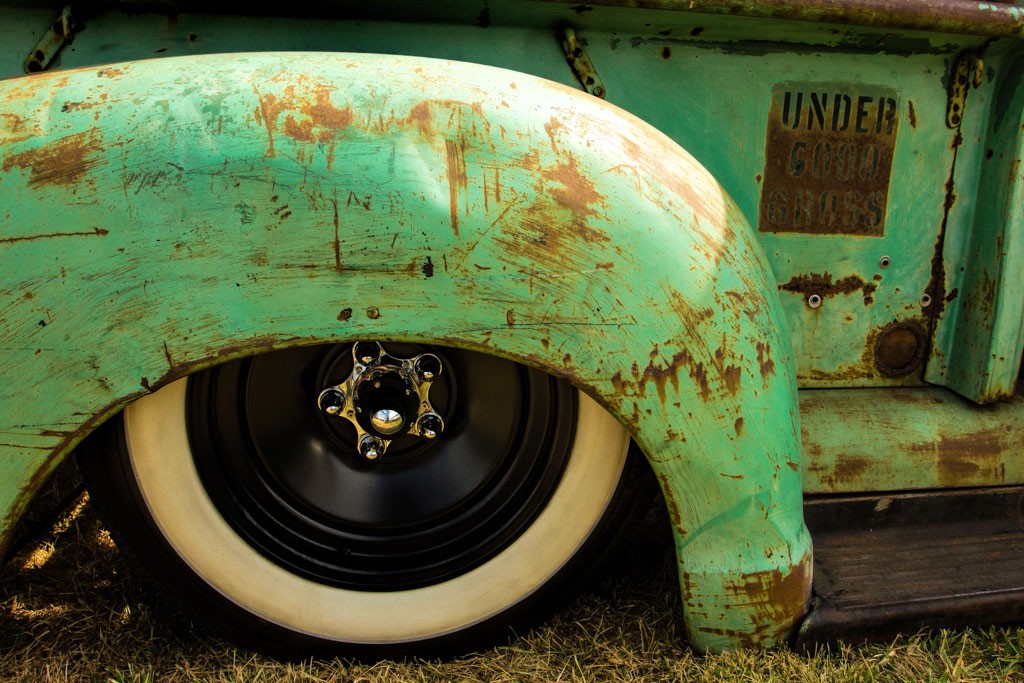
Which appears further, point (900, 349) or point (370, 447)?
point (900, 349)

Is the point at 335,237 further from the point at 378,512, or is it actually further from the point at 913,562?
the point at 913,562

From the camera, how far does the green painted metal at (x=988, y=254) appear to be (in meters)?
A: 1.46

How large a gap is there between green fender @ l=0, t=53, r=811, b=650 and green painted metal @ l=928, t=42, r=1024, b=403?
69cm

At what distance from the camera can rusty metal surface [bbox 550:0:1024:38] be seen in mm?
1256

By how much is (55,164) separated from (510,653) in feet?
3.05

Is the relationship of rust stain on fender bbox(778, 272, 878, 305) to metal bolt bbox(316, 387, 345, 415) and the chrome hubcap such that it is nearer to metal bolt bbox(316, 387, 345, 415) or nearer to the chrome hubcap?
the chrome hubcap

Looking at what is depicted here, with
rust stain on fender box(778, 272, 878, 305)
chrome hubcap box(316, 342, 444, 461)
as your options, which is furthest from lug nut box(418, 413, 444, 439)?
rust stain on fender box(778, 272, 878, 305)

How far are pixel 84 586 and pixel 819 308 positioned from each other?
1.44 meters

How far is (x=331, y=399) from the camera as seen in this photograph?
1.21 metres

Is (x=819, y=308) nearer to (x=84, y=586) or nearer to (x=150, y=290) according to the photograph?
(x=150, y=290)

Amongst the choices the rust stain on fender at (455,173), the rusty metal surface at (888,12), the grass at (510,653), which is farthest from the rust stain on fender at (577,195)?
the grass at (510,653)

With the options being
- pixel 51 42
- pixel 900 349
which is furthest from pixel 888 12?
pixel 51 42

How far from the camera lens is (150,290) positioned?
976 mm

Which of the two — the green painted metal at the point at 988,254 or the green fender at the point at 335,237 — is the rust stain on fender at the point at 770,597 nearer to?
the green fender at the point at 335,237
